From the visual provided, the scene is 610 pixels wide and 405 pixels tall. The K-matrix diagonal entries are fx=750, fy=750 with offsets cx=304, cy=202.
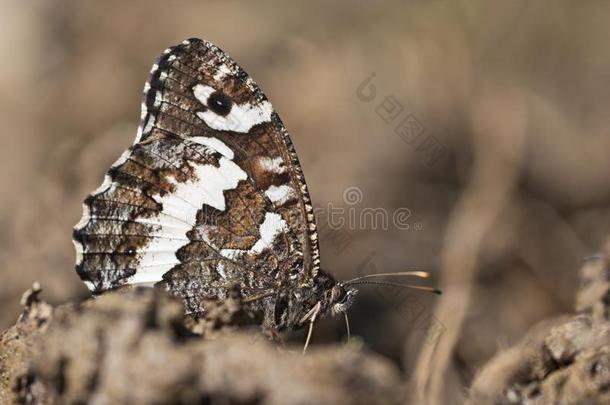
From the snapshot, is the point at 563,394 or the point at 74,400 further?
the point at 563,394

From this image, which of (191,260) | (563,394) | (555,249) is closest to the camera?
(563,394)

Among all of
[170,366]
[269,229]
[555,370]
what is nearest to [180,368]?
[170,366]

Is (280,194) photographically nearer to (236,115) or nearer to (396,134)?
(236,115)

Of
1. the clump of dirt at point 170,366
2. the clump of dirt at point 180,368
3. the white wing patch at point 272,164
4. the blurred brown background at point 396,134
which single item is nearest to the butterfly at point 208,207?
the white wing patch at point 272,164

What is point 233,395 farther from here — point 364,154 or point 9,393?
point 364,154

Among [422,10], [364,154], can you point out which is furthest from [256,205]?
[422,10]

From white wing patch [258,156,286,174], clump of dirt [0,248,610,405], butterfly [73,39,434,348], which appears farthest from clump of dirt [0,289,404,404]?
white wing patch [258,156,286,174]

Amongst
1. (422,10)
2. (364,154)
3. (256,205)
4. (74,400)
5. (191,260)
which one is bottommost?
(74,400)
